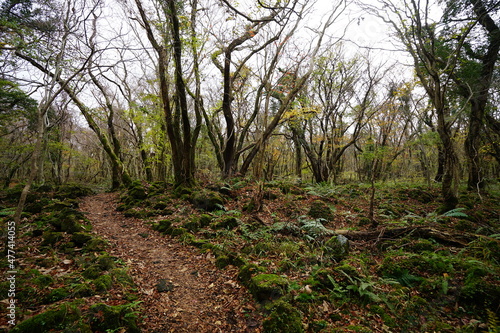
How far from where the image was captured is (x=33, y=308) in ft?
9.36

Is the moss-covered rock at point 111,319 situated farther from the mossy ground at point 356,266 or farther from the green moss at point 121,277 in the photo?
the mossy ground at point 356,266

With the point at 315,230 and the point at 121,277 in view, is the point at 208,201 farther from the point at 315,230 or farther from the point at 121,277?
the point at 121,277

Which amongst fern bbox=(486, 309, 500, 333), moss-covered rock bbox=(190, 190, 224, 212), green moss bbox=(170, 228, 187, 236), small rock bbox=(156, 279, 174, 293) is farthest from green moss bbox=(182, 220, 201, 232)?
fern bbox=(486, 309, 500, 333)

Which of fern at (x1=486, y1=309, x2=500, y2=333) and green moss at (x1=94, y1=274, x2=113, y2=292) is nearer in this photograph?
fern at (x1=486, y1=309, x2=500, y2=333)

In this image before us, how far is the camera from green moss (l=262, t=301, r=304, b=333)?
9.00 ft

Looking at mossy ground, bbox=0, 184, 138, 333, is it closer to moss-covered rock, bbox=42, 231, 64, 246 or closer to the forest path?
moss-covered rock, bbox=42, 231, 64, 246

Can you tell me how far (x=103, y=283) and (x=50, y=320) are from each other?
91 centimetres

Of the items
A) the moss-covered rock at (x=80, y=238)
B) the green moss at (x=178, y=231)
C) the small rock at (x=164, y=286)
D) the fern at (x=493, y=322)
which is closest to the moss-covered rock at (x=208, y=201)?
the green moss at (x=178, y=231)

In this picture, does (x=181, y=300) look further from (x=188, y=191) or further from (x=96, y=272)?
(x=188, y=191)

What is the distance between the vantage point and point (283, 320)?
Answer: 9.23 ft

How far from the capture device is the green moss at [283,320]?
2.74 m

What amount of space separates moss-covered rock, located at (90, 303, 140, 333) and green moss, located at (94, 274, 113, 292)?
57 cm

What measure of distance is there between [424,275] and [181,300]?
434 cm

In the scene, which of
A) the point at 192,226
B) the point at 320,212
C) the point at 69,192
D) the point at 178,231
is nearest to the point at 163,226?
the point at 178,231
